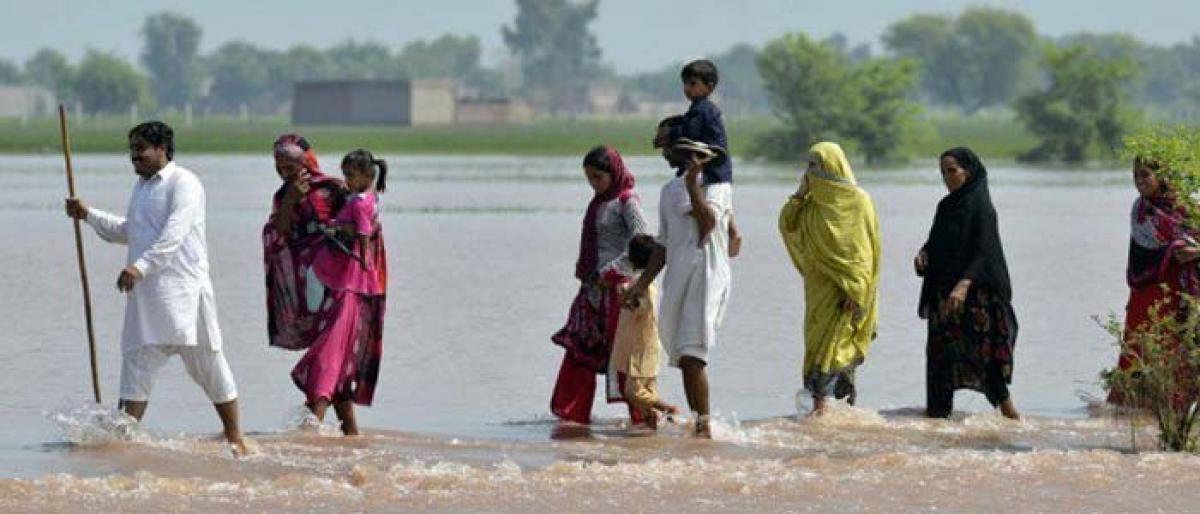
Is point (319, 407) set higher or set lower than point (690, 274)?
lower

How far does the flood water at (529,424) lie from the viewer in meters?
9.25

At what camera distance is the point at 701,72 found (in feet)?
35.2

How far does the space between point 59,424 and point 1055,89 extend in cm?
6654

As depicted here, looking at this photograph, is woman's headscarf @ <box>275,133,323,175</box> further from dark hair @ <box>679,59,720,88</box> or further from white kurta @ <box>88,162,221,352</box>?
dark hair @ <box>679,59,720,88</box>

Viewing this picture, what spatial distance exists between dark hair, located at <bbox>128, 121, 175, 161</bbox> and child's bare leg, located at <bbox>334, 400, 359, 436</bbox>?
140 cm

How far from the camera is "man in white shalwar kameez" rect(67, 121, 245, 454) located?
9641 millimetres

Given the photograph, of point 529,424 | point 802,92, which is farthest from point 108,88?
point 529,424

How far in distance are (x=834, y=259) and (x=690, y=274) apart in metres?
1.01

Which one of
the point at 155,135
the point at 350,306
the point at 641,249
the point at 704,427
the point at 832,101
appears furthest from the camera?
the point at 832,101

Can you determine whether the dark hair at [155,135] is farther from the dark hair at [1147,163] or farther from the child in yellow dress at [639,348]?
the dark hair at [1147,163]

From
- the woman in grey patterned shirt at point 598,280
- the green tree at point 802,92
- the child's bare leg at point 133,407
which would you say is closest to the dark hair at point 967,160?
the woman in grey patterned shirt at point 598,280

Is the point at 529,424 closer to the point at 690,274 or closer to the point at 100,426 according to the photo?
the point at 690,274

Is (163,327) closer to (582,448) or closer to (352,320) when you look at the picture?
(352,320)

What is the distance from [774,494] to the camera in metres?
9.34
